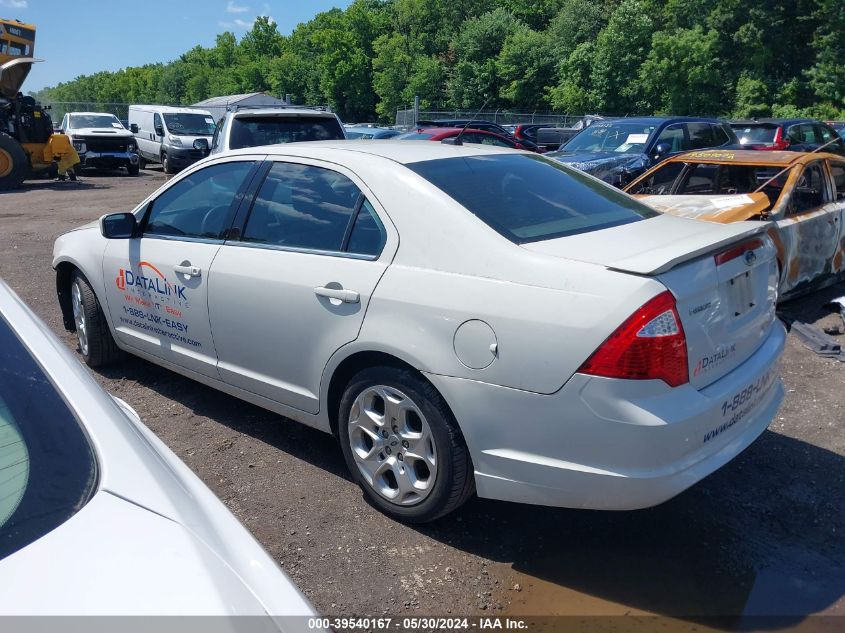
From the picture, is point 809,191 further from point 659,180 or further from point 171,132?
point 171,132

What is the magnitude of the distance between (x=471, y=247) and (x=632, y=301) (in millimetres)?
722

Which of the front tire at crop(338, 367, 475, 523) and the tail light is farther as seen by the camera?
the front tire at crop(338, 367, 475, 523)

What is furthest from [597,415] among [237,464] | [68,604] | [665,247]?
[237,464]

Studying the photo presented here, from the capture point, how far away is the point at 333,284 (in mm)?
3418

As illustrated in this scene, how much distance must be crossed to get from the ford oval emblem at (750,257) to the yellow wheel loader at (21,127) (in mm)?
19209

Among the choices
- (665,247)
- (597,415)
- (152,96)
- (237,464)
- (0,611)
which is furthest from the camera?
(152,96)

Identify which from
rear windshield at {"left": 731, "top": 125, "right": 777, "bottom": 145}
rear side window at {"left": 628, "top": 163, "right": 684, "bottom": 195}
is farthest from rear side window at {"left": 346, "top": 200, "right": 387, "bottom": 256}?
rear windshield at {"left": 731, "top": 125, "right": 777, "bottom": 145}

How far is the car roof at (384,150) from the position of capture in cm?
371

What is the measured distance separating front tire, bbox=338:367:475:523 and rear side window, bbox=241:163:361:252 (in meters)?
0.77

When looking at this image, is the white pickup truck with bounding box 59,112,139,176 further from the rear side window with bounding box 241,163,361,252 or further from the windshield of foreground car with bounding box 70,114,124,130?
the rear side window with bounding box 241,163,361,252

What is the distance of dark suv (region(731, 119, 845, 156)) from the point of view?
16.2 meters

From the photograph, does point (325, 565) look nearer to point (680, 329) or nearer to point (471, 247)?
point (471, 247)

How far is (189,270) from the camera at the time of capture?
4133 mm

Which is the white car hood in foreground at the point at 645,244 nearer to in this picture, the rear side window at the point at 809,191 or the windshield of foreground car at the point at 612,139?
the rear side window at the point at 809,191
